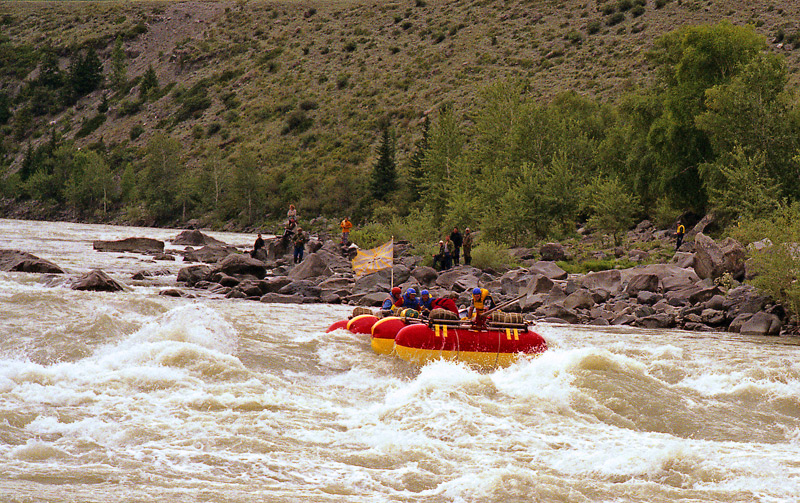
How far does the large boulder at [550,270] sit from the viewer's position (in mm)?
25656

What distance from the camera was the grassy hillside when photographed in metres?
68.2

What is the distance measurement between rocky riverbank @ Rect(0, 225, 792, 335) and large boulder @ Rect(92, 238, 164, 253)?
29.5ft

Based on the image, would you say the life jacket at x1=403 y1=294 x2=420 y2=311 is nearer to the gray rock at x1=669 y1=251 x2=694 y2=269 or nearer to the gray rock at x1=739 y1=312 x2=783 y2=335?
the gray rock at x1=739 y1=312 x2=783 y2=335

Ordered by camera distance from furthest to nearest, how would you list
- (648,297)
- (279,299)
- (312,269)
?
(312,269) < (279,299) < (648,297)

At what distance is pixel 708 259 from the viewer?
71.5 feet

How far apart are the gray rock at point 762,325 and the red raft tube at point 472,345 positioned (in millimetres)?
7429

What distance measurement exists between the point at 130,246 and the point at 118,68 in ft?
279

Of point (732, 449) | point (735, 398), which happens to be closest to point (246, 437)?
point (732, 449)

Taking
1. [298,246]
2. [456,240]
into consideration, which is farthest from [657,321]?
[298,246]

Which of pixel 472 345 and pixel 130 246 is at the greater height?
pixel 130 246

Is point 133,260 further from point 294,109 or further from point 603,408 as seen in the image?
point 294,109

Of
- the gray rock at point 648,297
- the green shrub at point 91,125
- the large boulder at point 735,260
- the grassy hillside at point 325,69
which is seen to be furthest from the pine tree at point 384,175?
the green shrub at point 91,125

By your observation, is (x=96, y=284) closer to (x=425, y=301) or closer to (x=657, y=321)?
(x=425, y=301)

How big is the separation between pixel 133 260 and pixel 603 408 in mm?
26029
